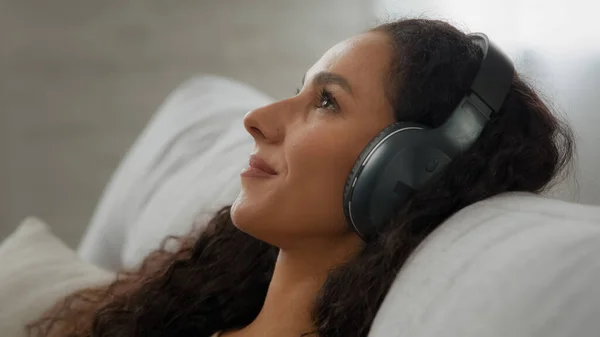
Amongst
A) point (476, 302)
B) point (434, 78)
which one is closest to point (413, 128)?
point (434, 78)

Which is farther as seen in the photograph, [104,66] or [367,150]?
[104,66]

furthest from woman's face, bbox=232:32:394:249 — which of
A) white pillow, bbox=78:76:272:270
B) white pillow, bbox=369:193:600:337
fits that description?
white pillow, bbox=78:76:272:270

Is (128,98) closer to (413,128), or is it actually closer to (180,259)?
(180,259)

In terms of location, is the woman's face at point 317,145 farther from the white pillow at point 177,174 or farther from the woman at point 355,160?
the white pillow at point 177,174

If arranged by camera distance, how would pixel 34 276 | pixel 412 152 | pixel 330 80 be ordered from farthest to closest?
pixel 34 276, pixel 330 80, pixel 412 152

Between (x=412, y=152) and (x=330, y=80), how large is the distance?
149mm

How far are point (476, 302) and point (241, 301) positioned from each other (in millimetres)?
486

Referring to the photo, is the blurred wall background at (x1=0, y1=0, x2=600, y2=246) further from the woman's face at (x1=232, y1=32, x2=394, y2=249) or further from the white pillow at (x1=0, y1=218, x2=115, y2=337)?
the woman's face at (x1=232, y1=32, x2=394, y2=249)

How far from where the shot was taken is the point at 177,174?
1409mm

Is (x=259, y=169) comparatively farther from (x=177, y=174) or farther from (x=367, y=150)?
(x=177, y=174)

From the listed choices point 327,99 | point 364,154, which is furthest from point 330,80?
point 364,154

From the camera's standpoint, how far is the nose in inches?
35.1

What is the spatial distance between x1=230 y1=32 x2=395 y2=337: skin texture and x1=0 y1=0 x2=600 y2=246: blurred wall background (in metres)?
1.21

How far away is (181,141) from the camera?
4.88 ft
